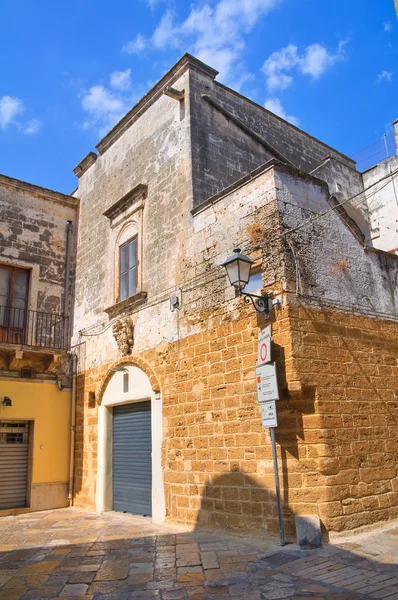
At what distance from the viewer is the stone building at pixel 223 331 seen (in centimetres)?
612

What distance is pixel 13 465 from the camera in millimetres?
10164

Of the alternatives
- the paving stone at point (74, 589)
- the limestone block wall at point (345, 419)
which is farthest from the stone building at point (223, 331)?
the paving stone at point (74, 589)

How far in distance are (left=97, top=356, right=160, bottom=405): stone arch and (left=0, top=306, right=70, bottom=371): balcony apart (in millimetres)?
1683

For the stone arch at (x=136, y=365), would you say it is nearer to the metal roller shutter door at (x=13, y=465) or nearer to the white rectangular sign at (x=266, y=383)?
the metal roller shutter door at (x=13, y=465)

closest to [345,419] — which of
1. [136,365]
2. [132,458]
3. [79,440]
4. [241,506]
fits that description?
[241,506]

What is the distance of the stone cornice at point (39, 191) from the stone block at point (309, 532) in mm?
9834

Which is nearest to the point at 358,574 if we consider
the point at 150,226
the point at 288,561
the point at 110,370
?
the point at 288,561

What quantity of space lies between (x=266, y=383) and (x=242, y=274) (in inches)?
57.3

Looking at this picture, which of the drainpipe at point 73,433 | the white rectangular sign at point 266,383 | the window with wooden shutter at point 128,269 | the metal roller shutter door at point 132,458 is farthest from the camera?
the drainpipe at point 73,433

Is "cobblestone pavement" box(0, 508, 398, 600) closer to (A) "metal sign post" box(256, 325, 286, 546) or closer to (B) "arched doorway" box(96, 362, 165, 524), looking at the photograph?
(A) "metal sign post" box(256, 325, 286, 546)

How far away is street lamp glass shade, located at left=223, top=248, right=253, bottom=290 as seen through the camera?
642 cm

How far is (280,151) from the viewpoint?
11.1 metres

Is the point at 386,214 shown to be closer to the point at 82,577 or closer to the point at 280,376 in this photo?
the point at 280,376

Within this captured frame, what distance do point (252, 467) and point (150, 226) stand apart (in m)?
5.15
